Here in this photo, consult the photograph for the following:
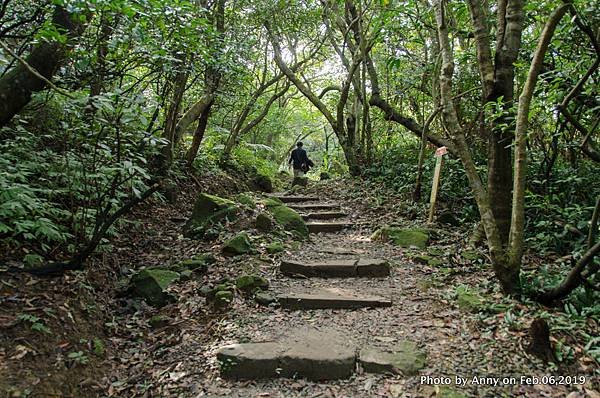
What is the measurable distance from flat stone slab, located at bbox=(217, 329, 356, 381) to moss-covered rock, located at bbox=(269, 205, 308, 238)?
353 centimetres

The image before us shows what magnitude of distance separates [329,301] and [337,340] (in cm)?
76

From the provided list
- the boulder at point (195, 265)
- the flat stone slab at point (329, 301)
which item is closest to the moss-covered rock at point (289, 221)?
the boulder at point (195, 265)

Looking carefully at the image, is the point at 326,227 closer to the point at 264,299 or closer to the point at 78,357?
the point at 264,299

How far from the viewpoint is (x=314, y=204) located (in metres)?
9.95

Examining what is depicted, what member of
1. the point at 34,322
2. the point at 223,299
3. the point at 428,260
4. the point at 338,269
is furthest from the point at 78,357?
the point at 428,260

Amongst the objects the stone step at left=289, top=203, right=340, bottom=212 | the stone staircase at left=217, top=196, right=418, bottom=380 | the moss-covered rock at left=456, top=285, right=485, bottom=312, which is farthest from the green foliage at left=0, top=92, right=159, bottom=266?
the stone step at left=289, top=203, right=340, bottom=212

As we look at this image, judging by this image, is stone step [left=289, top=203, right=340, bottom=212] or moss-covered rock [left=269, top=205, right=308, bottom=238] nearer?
moss-covered rock [left=269, top=205, right=308, bottom=238]

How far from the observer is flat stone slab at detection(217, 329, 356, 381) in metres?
3.35

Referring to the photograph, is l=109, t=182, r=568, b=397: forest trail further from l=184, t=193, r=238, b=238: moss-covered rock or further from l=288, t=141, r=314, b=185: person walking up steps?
l=288, t=141, r=314, b=185: person walking up steps

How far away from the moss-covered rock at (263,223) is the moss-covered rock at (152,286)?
84.4 inches

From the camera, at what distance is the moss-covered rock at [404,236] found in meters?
6.35

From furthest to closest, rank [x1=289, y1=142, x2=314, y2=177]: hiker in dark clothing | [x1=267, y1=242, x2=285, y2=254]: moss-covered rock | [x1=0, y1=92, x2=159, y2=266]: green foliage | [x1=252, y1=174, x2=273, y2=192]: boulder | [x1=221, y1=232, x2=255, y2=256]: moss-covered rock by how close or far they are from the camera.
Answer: [x1=289, y1=142, x2=314, y2=177]: hiker in dark clothing < [x1=252, y1=174, x2=273, y2=192]: boulder < [x1=267, y1=242, x2=285, y2=254]: moss-covered rock < [x1=221, y1=232, x2=255, y2=256]: moss-covered rock < [x1=0, y1=92, x2=159, y2=266]: green foliage

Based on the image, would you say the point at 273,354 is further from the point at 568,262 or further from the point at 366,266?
the point at 568,262

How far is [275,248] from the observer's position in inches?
241
